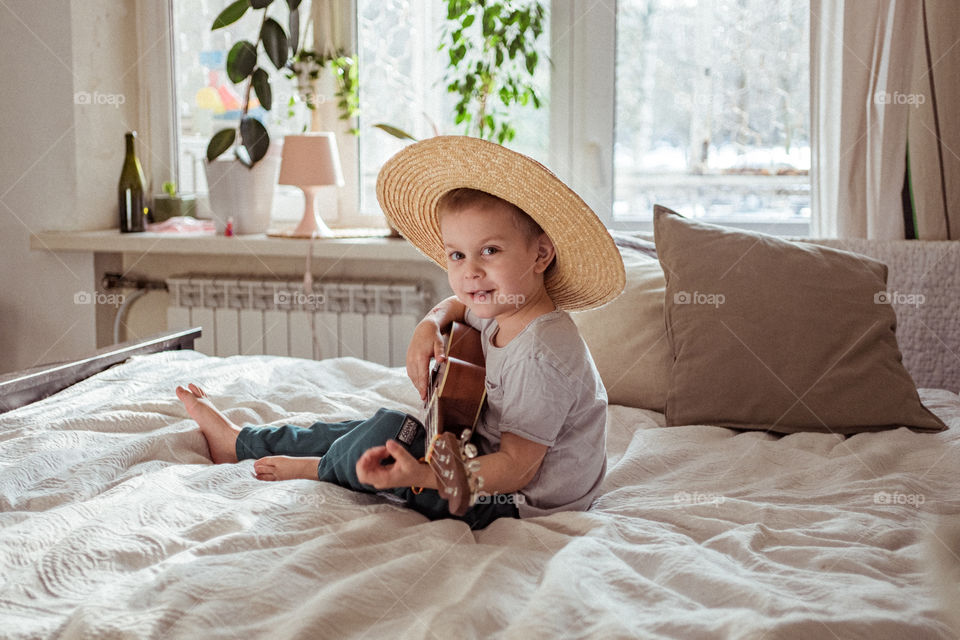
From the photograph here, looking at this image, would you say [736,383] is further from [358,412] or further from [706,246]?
[358,412]

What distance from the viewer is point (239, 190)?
112 inches

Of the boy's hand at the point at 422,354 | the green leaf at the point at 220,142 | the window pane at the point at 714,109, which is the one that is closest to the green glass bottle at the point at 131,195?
the green leaf at the point at 220,142

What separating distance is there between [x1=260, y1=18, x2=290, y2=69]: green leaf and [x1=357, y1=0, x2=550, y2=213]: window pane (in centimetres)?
45

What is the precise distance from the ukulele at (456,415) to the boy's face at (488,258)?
99mm

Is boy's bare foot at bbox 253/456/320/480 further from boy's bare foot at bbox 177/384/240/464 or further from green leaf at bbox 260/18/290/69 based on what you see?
green leaf at bbox 260/18/290/69

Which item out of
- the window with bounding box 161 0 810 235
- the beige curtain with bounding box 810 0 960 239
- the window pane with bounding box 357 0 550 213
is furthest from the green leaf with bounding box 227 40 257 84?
the beige curtain with bounding box 810 0 960 239

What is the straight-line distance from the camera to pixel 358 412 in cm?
167

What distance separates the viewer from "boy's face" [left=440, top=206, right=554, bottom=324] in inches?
47.9

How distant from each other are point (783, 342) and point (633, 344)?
0.31 metres

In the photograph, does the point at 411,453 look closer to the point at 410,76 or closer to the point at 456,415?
the point at 456,415

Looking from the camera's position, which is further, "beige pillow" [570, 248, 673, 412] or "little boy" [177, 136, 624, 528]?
"beige pillow" [570, 248, 673, 412]

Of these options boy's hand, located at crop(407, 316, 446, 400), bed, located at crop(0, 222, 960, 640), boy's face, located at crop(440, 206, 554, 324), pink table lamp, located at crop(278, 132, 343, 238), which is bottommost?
bed, located at crop(0, 222, 960, 640)

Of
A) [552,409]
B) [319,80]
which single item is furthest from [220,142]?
[552,409]

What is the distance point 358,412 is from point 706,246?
784 millimetres
